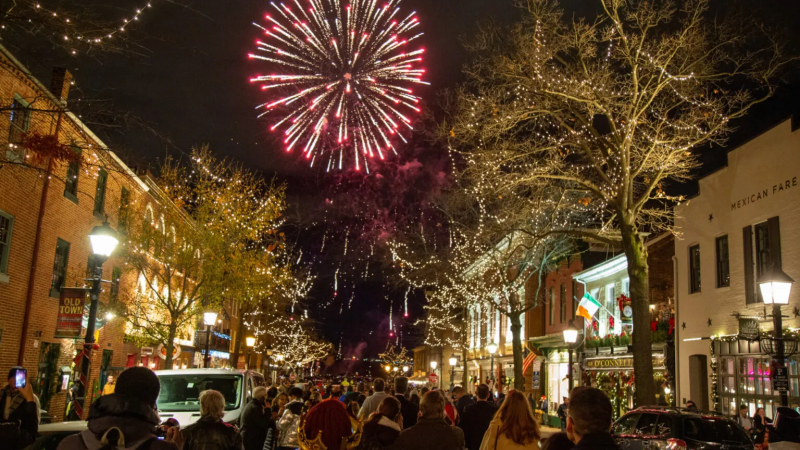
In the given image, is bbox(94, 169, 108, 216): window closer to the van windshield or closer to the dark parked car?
the van windshield

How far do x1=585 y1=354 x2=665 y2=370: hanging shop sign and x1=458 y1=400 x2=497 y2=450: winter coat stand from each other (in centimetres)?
1666

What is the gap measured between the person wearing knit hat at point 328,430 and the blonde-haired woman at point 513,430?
2546 millimetres

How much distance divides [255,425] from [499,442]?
15.7 ft

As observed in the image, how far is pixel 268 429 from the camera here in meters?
9.95

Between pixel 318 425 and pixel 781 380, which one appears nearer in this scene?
pixel 318 425

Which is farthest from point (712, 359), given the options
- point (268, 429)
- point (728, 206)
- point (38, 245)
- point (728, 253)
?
point (38, 245)

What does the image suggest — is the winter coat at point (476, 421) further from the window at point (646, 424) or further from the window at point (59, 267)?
the window at point (59, 267)

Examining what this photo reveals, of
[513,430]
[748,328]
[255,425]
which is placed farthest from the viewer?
[748,328]

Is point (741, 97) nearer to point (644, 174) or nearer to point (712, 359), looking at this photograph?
point (644, 174)

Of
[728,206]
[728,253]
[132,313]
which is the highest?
[728,206]

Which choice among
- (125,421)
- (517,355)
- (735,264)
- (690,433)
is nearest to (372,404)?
(690,433)

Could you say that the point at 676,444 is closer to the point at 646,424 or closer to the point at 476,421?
the point at 646,424

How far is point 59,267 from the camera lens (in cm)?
2269

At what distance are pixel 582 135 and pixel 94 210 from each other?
Result: 17.1 m
